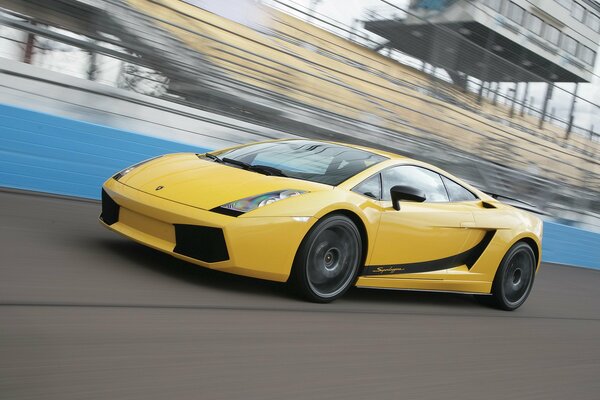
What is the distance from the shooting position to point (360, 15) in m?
11.6

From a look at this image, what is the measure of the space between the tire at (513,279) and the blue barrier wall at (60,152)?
397cm

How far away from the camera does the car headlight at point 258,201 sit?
14.3 feet

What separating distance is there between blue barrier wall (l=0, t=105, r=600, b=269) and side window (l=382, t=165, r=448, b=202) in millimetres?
3584

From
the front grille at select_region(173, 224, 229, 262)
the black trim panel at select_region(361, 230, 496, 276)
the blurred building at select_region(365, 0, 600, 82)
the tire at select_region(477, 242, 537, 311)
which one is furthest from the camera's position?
the blurred building at select_region(365, 0, 600, 82)

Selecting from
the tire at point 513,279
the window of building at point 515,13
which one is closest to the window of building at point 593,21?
the window of building at point 515,13

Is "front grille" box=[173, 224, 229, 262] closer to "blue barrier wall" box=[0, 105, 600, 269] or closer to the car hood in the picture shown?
the car hood

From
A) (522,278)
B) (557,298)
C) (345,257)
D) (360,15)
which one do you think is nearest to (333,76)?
(360,15)

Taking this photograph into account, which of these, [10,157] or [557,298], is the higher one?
[10,157]

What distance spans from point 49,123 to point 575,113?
37.8 ft

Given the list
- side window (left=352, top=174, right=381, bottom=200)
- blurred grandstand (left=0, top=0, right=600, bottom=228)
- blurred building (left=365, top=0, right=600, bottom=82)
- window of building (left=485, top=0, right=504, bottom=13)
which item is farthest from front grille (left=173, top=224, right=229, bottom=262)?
window of building (left=485, top=0, right=504, bottom=13)

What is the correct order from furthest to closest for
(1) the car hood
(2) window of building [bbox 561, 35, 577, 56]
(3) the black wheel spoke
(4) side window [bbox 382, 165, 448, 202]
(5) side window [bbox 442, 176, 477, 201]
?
(2) window of building [bbox 561, 35, 577, 56] → (5) side window [bbox 442, 176, 477, 201] → (4) side window [bbox 382, 165, 448, 202] → (3) the black wheel spoke → (1) the car hood

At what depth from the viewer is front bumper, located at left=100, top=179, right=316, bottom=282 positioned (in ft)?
13.9

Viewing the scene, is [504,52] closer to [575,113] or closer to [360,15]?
[575,113]

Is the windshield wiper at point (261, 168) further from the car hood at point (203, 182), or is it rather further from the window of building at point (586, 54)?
the window of building at point (586, 54)
